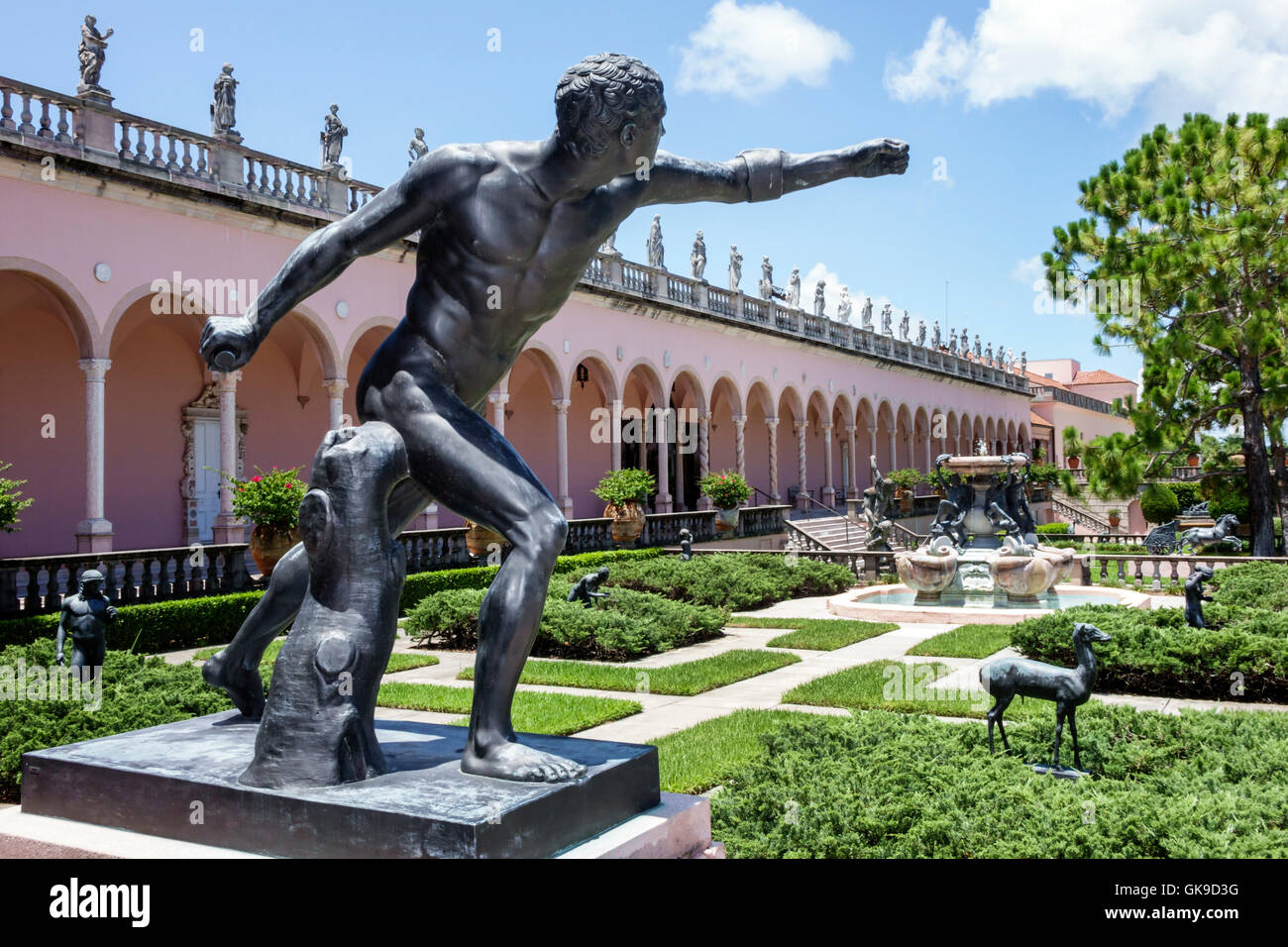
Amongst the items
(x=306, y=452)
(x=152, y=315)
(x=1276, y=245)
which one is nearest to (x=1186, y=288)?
(x=1276, y=245)

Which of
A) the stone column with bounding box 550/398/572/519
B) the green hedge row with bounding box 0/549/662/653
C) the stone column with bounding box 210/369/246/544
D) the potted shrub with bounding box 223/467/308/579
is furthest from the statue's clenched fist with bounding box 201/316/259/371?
the stone column with bounding box 550/398/572/519

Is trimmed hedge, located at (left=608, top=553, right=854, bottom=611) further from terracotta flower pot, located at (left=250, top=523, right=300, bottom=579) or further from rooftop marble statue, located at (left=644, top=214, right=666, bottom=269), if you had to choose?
rooftop marble statue, located at (left=644, top=214, right=666, bottom=269)

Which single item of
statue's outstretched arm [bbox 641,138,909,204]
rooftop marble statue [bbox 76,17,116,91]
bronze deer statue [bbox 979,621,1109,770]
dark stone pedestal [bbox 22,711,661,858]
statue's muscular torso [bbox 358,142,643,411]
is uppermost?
rooftop marble statue [bbox 76,17,116,91]

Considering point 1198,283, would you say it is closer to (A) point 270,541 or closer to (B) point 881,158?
(A) point 270,541

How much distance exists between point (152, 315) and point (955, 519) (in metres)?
14.7

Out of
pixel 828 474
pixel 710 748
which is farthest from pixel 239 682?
pixel 828 474

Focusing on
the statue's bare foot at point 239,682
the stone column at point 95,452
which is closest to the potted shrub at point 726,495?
the stone column at point 95,452

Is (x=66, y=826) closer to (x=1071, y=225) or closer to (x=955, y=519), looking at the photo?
(x=955, y=519)

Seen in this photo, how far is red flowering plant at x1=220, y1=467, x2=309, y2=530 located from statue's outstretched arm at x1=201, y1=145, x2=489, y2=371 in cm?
1067

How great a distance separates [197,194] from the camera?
53.1 feet

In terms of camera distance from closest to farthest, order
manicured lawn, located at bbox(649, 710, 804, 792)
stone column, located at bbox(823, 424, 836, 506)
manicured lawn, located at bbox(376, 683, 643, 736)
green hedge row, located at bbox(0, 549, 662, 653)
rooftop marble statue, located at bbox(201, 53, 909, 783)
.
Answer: rooftop marble statue, located at bbox(201, 53, 909, 783) < manicured lawn, located at bbox(649, 710, 804, 792) < manicured lawn, located at bbox(376, 683, 643, 736) < green hedge row, located at bbox(0, 549, 662, 653) < stone column, located at bbox(823, 424, 836, 506)

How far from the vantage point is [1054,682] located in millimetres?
5426

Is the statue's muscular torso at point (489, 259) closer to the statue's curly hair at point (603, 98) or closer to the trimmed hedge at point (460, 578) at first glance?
the statue's curly hair at point (603, 98)

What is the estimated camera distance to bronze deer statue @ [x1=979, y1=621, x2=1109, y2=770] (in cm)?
539
